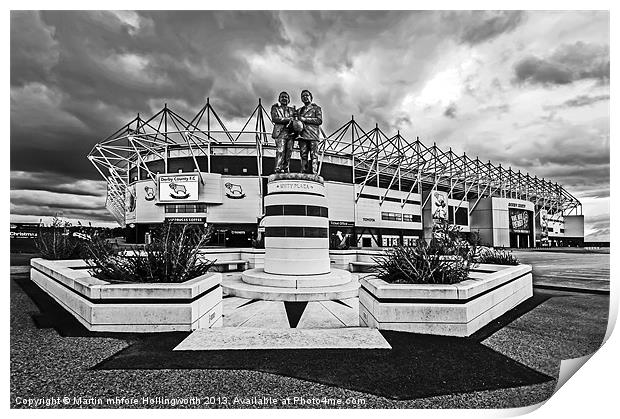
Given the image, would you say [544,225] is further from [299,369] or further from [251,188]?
[299,369]

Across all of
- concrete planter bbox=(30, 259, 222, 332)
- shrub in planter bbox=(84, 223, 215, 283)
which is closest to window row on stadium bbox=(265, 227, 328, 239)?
shrub in planter bbox=(84, 223, 215, 283)

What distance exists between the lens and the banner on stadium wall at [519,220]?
2372 inches

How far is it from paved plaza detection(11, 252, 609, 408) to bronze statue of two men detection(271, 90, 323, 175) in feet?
25.4

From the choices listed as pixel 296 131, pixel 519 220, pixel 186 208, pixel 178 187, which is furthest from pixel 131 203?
pixel 519 220

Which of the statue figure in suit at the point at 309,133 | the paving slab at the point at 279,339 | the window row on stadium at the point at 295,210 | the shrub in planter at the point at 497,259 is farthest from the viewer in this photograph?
the statue figure in suit at the point at 309,133

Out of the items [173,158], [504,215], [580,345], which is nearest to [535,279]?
[580,345]

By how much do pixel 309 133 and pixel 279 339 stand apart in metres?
8.15

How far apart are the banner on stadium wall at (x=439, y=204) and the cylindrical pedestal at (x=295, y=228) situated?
49.1m

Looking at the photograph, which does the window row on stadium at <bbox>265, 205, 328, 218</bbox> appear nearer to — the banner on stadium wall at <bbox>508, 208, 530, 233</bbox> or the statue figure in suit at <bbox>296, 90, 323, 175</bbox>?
the statue figure in suit at <bbox>296, 90, 323, 175</bbox>

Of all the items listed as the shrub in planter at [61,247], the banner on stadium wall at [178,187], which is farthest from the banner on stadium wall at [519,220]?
the shrub in planter at [61,247]

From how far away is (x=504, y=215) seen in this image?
59.4 meters

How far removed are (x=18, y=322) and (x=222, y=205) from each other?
3919 cm

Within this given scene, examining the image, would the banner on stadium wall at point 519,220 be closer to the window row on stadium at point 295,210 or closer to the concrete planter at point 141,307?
the window row on stadium at point 295,210

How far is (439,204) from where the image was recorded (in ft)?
188
